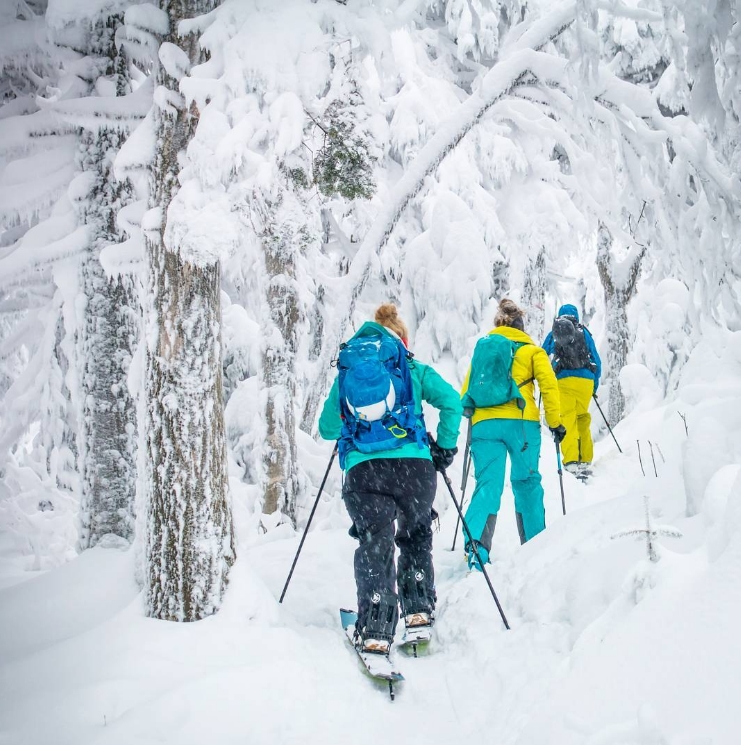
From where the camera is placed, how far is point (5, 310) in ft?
22.0

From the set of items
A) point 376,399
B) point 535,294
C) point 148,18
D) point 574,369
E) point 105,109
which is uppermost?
point 148,18

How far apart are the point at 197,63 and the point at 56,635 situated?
404 centimetres

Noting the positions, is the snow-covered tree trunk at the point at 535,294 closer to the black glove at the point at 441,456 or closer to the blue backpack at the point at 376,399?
the black glove at the point at 441,456

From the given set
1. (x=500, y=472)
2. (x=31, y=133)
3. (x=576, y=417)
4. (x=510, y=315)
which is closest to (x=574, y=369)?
(x=576, y=417)

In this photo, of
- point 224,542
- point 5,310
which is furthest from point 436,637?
point 5,310

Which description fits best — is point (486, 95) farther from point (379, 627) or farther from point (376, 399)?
point (379, 627)

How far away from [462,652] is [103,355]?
4.05 metres

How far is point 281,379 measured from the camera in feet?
25.3

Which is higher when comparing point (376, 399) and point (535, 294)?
point (535, 294)

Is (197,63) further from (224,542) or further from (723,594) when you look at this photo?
(723,594)

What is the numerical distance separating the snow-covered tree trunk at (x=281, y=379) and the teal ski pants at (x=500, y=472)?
3.25 meters

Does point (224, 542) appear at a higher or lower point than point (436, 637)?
higher

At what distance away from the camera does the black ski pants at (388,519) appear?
3.62 metres

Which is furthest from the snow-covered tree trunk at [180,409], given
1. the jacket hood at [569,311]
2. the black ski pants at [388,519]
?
the jacket hood at [569,311]
